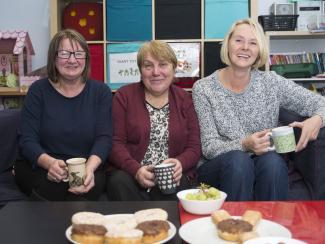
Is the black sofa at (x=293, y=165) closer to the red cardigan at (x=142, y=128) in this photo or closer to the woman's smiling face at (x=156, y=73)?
the red cardigan at (x=142, y=128)

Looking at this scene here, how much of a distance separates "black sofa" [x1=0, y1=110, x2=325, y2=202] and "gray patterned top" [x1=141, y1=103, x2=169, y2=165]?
60cm

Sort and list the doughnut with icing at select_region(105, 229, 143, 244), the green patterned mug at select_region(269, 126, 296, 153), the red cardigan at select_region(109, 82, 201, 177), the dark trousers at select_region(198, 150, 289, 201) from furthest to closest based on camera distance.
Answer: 1. the red cardigan at select_region(109, 82, 201, 177)
2. the dark trousers at select_region(198, 150, 289, 201)
3. the green patterned mug at select_region(269, 126, 296, 153)
4. the doughnut with icing at select_region(105, 229, 143, 244)

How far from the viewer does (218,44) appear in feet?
9.36

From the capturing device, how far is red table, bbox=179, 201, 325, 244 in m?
1.09

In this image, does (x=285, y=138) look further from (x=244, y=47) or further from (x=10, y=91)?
(x=10, y=91)

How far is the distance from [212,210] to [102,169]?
832 millimetres

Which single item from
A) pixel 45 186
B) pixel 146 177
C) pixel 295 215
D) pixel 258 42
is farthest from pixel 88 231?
pixel 258 42

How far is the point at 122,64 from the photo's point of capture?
2.91 meters

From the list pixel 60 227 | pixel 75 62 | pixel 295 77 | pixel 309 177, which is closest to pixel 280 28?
pixel 295 77

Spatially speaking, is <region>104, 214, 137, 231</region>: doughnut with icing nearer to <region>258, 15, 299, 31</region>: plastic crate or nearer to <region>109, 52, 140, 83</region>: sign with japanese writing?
<region>109, 52, 140, 83</region>: sign with japanese writing

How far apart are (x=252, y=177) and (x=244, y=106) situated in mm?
397

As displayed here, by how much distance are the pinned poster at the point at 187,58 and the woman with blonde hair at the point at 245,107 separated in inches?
32.8

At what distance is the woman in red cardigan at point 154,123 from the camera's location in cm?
186

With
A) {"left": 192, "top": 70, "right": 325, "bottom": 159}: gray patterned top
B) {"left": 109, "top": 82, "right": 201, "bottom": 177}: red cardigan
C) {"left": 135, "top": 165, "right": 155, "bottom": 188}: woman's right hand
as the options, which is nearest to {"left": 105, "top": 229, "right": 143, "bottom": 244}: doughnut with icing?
{"left": 135, "top": 165, "right": 155, "bottom": 188}: woman's right hand
